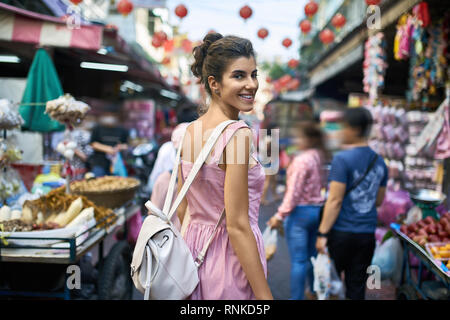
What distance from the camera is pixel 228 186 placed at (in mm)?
1541

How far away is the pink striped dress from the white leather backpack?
0.06 meters

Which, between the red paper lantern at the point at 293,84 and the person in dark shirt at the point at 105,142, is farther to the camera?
the red paper lantern at the point at 293,84

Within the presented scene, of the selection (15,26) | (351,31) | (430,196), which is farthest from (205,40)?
(351,31)

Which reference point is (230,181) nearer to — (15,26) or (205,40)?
(205,40)

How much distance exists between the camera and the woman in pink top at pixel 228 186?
1553 mm

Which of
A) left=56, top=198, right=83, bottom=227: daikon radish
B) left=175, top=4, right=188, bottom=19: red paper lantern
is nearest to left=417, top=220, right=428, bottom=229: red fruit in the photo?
left=56, top=198, right=83, bottom=227: daikon radish

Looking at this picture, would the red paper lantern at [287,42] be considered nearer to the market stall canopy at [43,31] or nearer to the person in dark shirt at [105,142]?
the person in dark shirt at [105,142]

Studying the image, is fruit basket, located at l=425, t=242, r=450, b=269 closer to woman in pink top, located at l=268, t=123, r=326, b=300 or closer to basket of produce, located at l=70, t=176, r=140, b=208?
woman in pink top, located at l=268, t=123, r=326, b=300

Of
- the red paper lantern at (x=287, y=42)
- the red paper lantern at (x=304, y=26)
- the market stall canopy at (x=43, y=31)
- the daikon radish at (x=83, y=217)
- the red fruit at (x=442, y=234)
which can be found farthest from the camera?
the red paper lantern at (x=287, y=42)

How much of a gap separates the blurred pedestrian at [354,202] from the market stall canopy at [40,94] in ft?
11.3

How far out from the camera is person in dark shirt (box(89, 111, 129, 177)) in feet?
21.8

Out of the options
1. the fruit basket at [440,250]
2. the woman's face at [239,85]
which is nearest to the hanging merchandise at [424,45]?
the fruit basket at [440,250]

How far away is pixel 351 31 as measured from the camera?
842 cm
